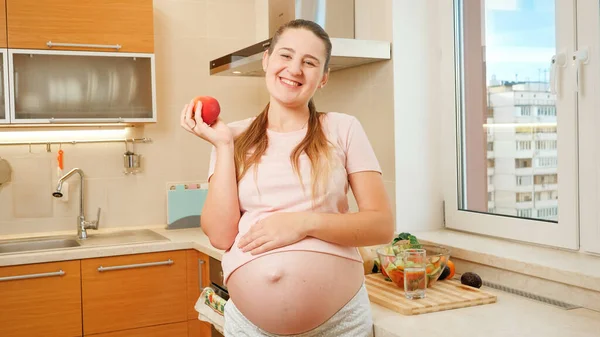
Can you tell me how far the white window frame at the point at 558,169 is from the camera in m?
2.13

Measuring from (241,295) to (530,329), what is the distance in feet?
2.30

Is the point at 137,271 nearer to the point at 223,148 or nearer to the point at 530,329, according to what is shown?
the point at 223,148

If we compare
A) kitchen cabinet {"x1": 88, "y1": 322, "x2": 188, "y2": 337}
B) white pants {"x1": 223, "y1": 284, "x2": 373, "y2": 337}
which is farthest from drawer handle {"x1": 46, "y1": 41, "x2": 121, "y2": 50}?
white pants {"x1": 223, "y1": 284, "x2": 373, "y2": 337}

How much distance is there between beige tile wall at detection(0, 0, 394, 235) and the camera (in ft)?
10.7

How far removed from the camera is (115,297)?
9.39ft

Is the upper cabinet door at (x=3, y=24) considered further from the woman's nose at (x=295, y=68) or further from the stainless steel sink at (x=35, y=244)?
the woman's nose at (x=295, y=68)

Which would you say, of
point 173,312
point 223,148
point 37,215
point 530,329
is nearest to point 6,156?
point 37,215

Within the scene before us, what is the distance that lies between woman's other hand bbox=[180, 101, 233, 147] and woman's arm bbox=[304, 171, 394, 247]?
250 mm

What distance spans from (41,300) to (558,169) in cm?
203

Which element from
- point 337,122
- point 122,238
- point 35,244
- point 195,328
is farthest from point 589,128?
point 35,244

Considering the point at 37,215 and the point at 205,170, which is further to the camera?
the point at 205,170

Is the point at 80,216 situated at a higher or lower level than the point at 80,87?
lower

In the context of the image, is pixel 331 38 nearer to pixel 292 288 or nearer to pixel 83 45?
pixel 83 45

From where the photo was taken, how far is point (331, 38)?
8.50ft
